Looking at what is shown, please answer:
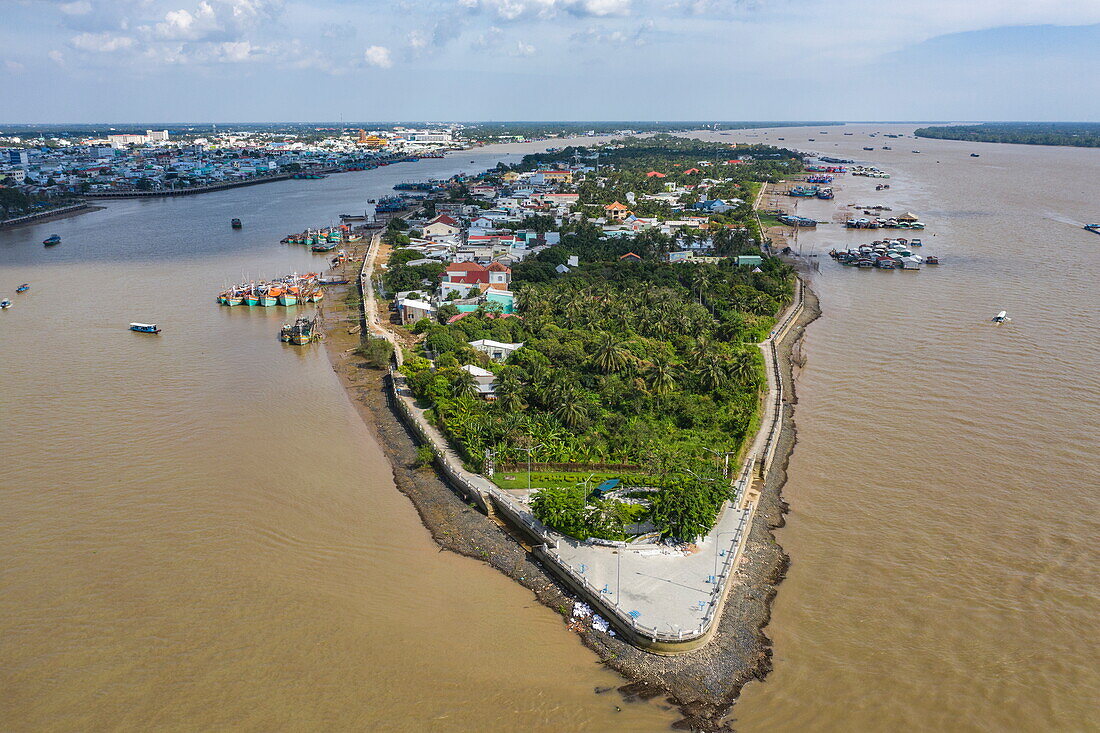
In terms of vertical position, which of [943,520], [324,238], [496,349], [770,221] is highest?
[770,221]

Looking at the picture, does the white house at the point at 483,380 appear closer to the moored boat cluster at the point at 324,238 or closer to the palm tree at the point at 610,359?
the palm tree at the point at 610,359

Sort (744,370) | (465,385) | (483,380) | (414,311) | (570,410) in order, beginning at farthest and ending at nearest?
(414,311) < (744,370) < (483,380) < (465,385) < (570,410)

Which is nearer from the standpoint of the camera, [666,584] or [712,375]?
[666,584]

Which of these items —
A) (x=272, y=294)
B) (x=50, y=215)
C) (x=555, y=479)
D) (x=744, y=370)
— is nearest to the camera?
(x=555, y=479)

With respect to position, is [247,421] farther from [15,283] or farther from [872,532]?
[15,283]

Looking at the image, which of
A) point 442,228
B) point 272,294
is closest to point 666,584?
point 272,294

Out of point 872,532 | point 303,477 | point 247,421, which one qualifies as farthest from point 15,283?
point 872,532

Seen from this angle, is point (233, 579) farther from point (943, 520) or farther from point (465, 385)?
point (943, 520)

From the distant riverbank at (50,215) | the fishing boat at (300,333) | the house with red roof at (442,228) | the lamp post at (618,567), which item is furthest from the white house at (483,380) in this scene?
the distant riverbank at (50,215)

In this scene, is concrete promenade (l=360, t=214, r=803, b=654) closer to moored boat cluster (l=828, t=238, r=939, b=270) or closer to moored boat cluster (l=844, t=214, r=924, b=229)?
moored boat cluster (l=828, t=238, r=939, b=270)
